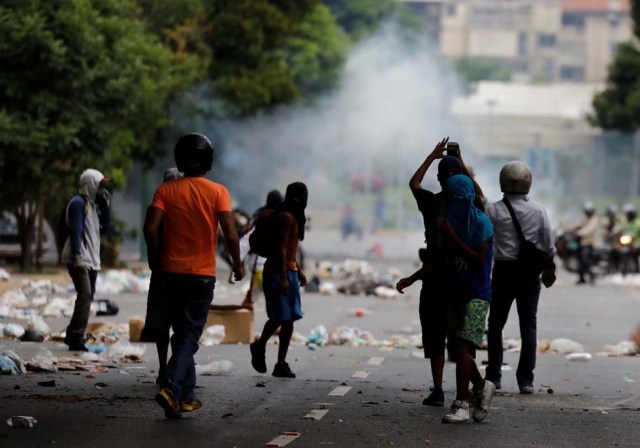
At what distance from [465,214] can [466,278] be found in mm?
433

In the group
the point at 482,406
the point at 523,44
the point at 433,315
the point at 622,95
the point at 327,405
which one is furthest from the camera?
the point at 523,44

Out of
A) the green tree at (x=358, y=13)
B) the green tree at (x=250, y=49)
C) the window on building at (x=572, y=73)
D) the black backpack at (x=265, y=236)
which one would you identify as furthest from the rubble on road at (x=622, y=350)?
the window on building at (x=572, y=73)

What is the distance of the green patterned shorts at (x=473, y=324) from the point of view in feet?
36.1

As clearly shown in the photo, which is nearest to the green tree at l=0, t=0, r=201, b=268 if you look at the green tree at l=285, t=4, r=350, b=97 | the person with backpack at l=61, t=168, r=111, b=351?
the person with backpack at l=61, t=168, r=111, b=351

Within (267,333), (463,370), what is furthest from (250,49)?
(463,370)

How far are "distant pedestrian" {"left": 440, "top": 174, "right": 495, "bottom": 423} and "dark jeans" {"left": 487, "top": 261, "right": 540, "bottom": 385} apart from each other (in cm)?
186

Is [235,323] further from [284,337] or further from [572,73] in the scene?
[572,73]

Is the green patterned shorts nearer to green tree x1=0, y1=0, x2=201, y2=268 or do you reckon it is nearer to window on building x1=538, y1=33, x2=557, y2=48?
green tree x1=0, y1=0, x2=201, y2=268

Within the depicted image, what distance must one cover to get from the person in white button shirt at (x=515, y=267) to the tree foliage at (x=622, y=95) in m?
45.0

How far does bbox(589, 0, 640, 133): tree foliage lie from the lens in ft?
191

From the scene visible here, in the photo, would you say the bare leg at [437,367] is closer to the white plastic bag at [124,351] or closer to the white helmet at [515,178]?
the white helmet at [515,178]

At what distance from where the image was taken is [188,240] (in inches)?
420

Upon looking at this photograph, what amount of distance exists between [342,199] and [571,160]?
953cm

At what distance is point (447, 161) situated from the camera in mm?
11391
